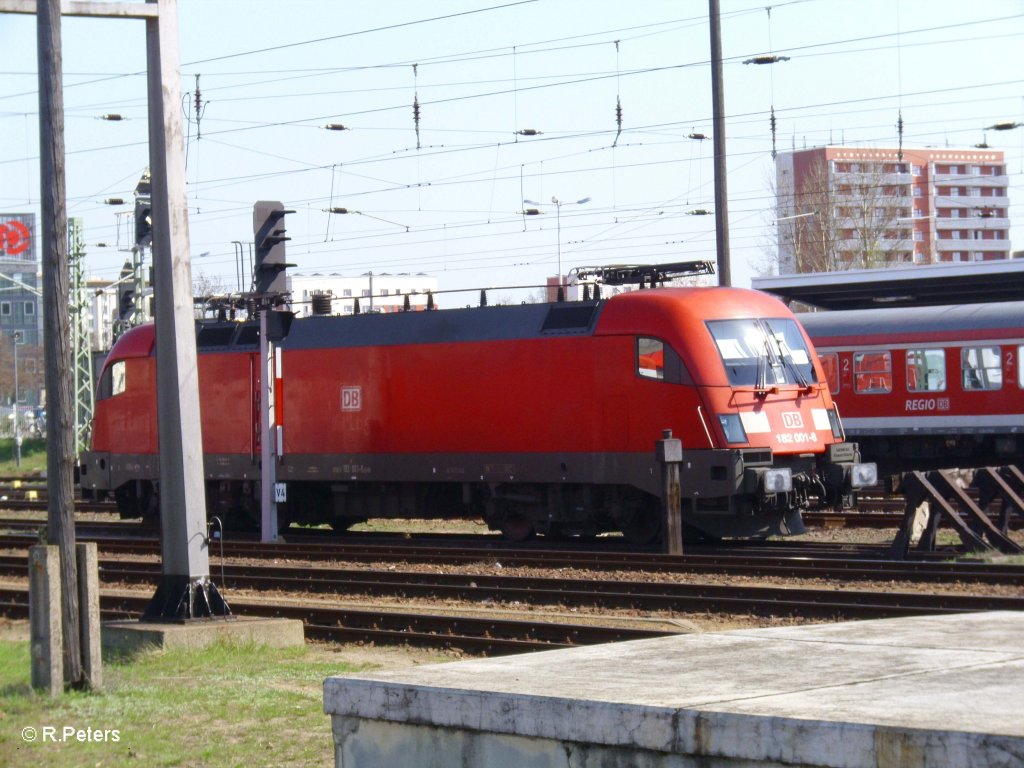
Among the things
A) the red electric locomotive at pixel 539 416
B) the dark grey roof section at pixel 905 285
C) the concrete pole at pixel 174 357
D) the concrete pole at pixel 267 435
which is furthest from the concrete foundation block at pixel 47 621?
the dark grey roof section at pixel 905 285

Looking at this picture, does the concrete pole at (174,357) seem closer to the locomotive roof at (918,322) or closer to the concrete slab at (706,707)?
the concrete slab at (706,707)

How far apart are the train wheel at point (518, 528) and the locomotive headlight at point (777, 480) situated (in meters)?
4.36

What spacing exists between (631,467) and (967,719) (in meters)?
14.8

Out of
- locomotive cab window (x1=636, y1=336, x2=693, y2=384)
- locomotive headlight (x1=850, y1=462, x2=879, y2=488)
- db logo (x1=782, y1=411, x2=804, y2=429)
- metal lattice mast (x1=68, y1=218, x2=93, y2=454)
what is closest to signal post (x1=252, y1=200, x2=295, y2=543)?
locomotive cab window (x1=636, y1=336, x2=693, y2=384)

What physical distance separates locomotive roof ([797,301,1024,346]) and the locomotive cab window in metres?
10.2

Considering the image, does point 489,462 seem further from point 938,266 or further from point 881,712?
point 881,712

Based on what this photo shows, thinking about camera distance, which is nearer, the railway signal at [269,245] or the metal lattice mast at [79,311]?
the railway signal at [269,245]

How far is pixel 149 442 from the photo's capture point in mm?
24016

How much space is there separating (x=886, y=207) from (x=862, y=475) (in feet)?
179

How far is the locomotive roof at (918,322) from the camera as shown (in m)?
25.9

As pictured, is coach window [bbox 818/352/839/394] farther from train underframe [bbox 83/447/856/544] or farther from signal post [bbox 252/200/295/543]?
signal post [bbox 252/200/295/543]

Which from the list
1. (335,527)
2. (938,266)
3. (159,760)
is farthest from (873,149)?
(159,760)

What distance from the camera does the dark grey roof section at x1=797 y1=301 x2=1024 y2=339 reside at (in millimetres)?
25891

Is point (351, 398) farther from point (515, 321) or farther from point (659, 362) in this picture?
point (659, 362)
